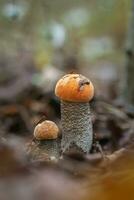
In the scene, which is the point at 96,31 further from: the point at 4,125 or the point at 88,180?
the point at 88,180

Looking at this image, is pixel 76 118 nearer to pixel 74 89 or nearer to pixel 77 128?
pixel 77 128

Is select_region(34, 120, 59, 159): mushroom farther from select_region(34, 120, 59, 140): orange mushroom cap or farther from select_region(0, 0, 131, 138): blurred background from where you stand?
select_region(0, 0, 131, 138): blurred background

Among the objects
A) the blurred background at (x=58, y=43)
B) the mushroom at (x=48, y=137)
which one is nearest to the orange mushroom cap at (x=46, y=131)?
the mushroom at (x=48, y=137)

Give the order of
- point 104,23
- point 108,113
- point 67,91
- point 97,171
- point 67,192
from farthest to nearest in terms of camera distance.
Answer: point 104,23, point 108,113, point 67,91, point 97,171, point 67,192

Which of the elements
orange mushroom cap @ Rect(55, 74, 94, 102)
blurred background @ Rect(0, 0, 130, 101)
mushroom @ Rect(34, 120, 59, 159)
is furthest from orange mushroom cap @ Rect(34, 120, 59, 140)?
blurred background @ Rect(0, 0, 130, 101)

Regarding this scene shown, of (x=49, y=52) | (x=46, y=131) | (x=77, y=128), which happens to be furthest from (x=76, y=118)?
(x=49, y=52)

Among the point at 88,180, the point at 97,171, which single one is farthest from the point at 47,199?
the point at 97,171
